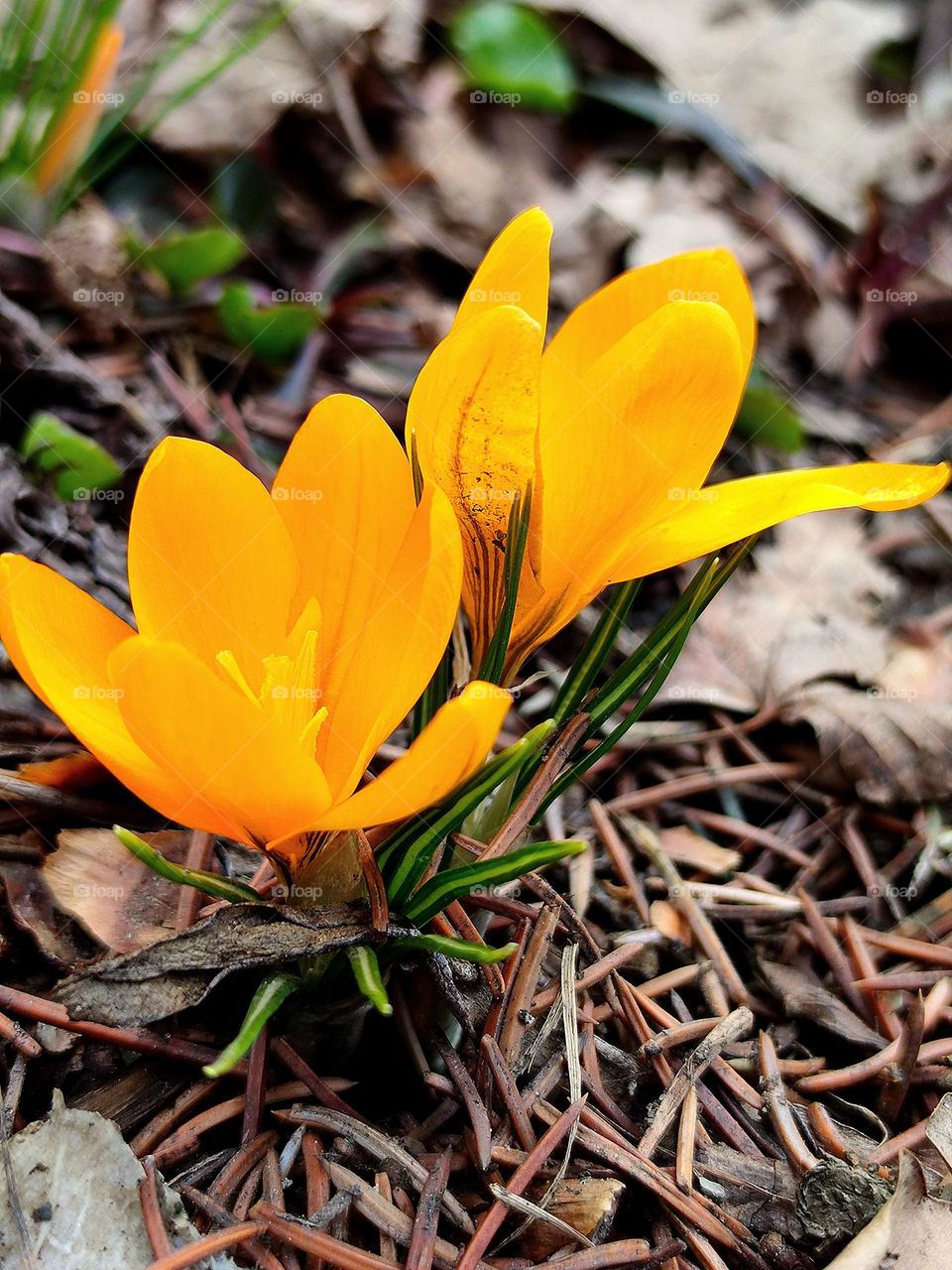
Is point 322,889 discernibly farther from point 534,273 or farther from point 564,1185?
point 534,273

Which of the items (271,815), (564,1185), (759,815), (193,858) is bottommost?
(759,815)

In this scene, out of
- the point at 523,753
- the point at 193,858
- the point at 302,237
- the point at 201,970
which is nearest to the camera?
the point at 523,753

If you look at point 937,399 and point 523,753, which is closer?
point 523,753

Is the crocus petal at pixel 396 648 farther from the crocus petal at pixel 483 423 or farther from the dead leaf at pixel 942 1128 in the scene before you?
the dead leaf at pixel 942 1128

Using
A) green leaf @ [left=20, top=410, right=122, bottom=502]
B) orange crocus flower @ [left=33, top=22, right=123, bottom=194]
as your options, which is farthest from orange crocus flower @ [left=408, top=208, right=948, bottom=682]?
orange crocus flower @ [left=33, top=22, right=123, bottom=194]

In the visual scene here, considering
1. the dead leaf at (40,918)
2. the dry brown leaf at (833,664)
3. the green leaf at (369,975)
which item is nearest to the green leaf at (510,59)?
the dry brown leaf at (833,664)

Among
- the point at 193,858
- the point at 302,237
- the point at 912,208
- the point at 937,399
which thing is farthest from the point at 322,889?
the point at 912,208
